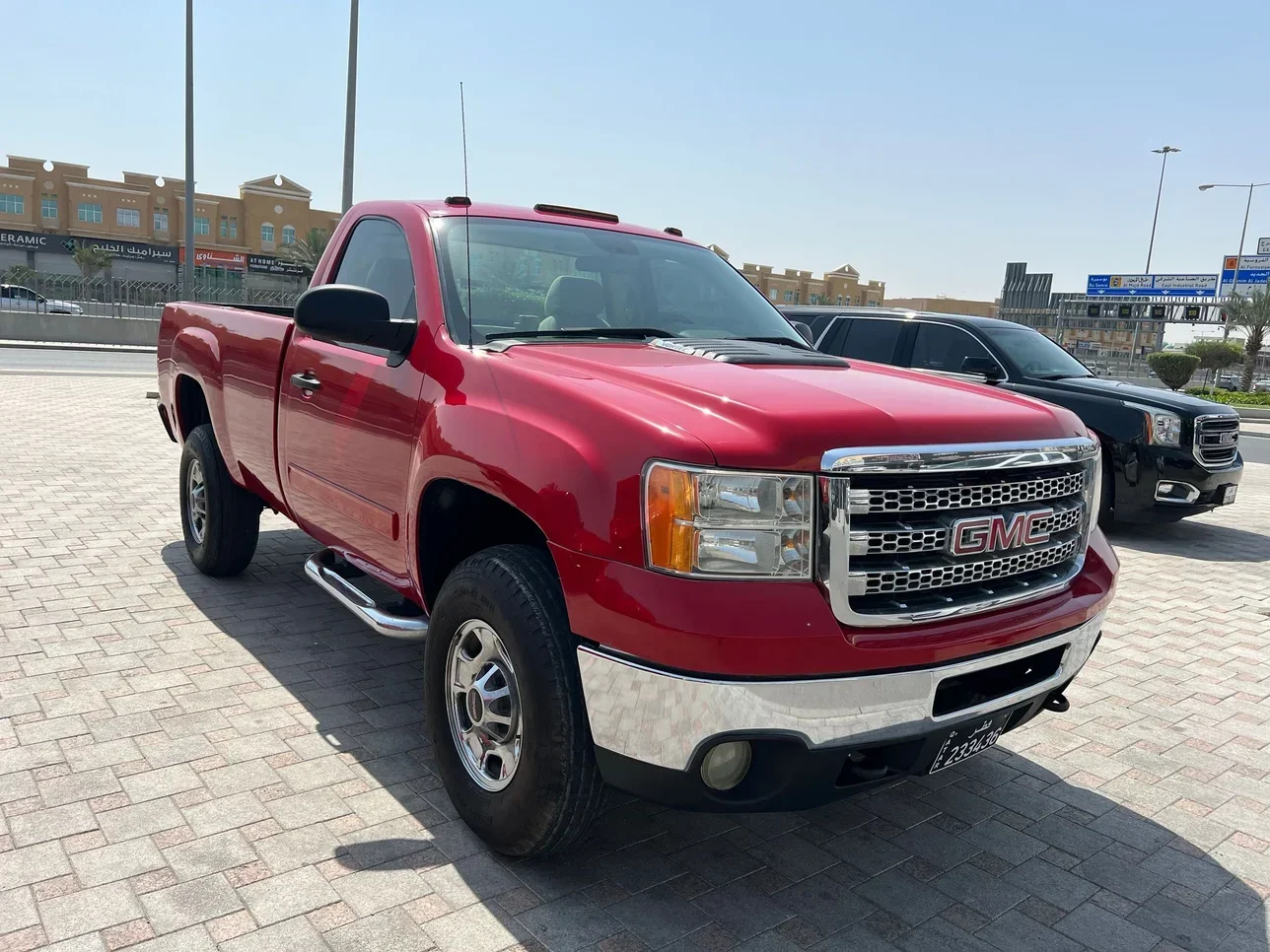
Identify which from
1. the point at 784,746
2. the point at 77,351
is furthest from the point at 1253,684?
the point at 77,351

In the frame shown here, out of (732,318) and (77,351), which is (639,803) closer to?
(732,318)

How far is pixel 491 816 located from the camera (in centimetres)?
281

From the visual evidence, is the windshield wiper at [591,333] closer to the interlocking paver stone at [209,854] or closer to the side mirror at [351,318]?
the side mirror at [351,318]

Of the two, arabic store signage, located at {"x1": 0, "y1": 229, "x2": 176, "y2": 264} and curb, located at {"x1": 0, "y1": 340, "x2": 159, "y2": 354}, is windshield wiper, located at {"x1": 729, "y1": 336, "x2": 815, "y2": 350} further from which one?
arabic store signage, located at {"x1": 0, "y1": 229, "x2": 176, "y2": 264}

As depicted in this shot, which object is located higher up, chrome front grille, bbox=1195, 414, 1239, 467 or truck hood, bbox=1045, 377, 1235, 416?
truck hood, bbox=1045, 377, 1235, 416

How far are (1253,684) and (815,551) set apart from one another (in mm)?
3802

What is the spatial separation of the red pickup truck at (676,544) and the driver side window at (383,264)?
0.06 meters

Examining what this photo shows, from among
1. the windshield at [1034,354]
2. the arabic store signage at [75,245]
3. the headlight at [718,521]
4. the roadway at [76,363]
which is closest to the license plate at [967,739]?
the headlight at [718,521]

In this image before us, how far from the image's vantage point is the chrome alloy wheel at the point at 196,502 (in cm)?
550

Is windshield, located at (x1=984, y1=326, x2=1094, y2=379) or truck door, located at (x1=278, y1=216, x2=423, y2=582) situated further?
windshield, located at (x1=984, y1=326, x2=1094, y2=379)

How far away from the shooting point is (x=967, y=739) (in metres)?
2.67

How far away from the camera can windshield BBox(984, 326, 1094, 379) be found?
29.1ft

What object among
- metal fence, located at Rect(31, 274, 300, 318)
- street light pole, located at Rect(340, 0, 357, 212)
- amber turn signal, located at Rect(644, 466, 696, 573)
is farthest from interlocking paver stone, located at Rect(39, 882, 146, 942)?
metal fence, located at Rect(31, 274, 300, 318)

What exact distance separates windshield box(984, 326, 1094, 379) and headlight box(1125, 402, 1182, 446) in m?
1.00
